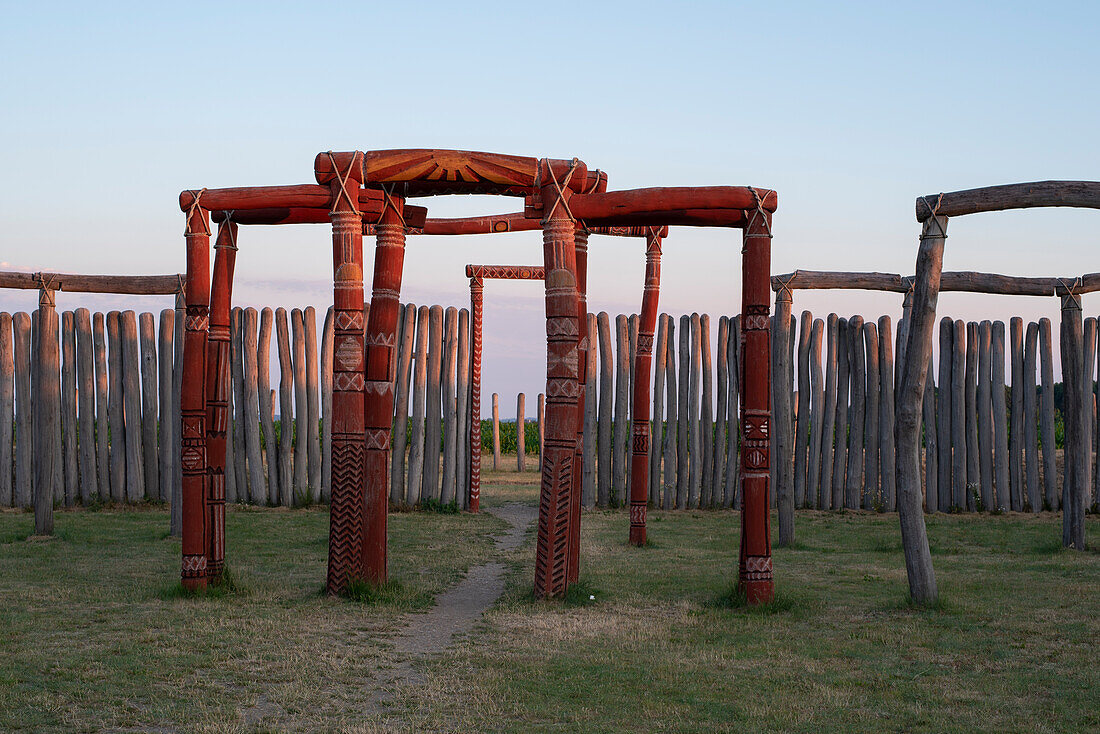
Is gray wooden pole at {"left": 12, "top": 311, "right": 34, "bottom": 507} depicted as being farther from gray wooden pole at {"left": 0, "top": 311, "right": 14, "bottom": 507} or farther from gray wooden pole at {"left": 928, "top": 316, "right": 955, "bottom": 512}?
gray wooden pole at {"left": 928, "top": 316, "right": 955, "bottom": 512}

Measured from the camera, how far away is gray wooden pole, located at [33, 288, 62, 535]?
1053 centimetres

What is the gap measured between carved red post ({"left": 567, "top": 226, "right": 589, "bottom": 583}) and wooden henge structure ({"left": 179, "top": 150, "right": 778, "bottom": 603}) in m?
0.04

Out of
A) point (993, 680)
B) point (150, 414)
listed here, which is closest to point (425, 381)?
point (150, 414)

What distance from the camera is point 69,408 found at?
13.6m

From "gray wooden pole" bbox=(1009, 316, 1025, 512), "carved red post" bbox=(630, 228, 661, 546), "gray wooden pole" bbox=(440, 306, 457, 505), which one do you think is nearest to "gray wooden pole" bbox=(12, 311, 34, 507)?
"gray wooden pole" bbox=(440, 306, 457, 505)

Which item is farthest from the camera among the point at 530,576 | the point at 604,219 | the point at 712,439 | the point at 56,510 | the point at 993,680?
the point at 712,439

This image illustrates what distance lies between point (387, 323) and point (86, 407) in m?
7.64

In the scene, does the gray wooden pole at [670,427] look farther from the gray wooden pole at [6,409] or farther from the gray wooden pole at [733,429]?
the gray wooden pole at [6,409]

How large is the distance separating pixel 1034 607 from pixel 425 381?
8.96 meters

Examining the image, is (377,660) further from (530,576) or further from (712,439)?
(712,439)

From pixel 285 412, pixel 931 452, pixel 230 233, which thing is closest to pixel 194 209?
pixel 230 233

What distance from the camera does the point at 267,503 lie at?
14016mm

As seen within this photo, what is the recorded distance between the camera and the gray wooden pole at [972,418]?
1373cm

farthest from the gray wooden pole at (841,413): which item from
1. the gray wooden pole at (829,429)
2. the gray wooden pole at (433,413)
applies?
the gray wooden pole at (433,413)
